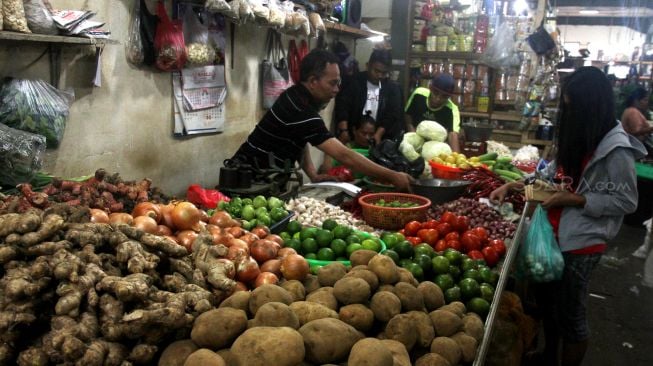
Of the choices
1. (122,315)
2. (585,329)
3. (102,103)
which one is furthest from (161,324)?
(585,329)

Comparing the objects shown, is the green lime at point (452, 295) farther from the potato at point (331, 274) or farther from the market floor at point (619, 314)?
the market floor at point (619, 314)

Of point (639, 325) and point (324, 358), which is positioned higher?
point (324, 358)

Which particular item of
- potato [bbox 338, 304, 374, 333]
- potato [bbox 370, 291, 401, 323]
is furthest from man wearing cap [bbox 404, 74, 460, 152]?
potato [bbox 338, 304, 374, 333]

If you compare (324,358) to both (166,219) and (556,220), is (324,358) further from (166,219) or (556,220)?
(556,220)

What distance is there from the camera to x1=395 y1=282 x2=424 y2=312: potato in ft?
5.68

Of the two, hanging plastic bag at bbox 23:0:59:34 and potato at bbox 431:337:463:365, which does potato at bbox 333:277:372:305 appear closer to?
potato at bbox 431:337:463:365

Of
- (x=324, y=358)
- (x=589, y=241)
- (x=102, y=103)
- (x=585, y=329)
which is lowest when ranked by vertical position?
(x=585, y=329)

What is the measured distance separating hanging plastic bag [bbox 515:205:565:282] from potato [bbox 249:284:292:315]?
245 centimetres

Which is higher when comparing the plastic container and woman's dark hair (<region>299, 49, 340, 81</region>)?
woman's dark hair (<region>299, 49, 340, 81</region>)

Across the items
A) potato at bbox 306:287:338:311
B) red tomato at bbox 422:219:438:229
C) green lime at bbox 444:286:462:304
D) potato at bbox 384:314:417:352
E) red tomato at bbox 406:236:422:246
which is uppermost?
potato at bbox 306:287:338:311

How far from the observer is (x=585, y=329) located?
3621 millimetres

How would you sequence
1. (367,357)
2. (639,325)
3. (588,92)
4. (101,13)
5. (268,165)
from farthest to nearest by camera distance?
1. (639,325)
2. (268,165)
3. (101,13)
4. (588,92)
5. (367,357)

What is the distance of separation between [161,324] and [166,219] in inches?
35.0

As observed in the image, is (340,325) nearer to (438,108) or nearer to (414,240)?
(414,240)
